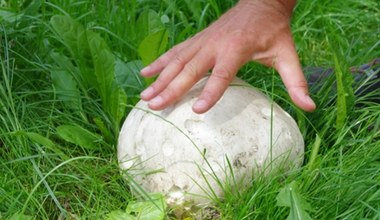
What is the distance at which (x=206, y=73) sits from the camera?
2.41m

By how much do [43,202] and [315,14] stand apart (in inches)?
74.3

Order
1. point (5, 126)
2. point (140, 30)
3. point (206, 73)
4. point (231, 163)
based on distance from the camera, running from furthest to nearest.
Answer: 1. point (140, 30)
2. point (5, 126)
3. point (206, 73)
4. point (231, 163)

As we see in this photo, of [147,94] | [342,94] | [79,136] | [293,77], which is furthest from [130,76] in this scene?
[342,94]

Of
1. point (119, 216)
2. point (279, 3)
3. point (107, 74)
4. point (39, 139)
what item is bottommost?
point (119, 216)

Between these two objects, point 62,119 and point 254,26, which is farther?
point 62,119

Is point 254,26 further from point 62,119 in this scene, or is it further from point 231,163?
point 62,119

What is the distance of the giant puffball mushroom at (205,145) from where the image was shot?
2201mm

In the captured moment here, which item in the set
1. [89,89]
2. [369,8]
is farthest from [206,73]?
[369,8]

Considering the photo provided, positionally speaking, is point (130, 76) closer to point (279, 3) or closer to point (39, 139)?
point (39, 139)

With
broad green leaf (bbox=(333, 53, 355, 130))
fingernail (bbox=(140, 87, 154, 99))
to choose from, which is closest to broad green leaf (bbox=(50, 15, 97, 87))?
fingernail (bbox=(140, 87, 154, 99))

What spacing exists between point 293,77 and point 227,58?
23cm

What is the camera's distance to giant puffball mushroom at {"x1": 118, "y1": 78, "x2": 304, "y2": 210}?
2201 millimetres

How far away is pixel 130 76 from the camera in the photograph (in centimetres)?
277

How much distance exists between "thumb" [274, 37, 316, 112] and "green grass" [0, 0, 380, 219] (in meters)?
0.15
